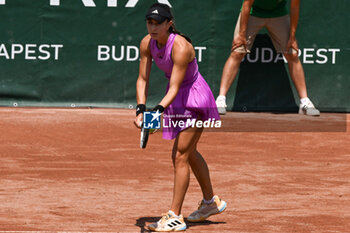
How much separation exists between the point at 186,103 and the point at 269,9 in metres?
6.40

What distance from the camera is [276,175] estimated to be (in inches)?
375

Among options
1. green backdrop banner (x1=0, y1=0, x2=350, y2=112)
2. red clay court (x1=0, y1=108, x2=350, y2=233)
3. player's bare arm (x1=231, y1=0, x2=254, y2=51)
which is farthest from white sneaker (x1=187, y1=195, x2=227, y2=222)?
green backdrop banner (x1=0, y1=0, x2=350, y2=112)

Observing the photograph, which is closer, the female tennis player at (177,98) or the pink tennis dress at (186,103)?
the female tennis player at (177,98)

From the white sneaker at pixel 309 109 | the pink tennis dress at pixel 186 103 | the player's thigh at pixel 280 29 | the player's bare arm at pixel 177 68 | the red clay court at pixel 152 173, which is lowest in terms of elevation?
the white sneaker at pixel 309 109

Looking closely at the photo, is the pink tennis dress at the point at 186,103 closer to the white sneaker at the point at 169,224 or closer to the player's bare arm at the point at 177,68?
the player's bare arm at the point at 177,68

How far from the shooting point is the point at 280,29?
12992mm

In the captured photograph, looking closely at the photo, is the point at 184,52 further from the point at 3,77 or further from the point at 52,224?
the point at 3,77

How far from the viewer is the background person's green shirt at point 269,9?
1282 cm

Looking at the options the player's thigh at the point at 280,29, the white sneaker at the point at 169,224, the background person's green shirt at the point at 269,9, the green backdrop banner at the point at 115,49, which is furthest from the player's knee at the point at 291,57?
the white sneaker at the point at 169,224

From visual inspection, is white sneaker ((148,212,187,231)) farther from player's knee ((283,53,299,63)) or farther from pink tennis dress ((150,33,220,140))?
player's knee ((283,53,299,63))

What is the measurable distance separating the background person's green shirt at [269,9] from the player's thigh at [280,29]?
3.0 inches

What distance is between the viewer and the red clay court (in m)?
7.18

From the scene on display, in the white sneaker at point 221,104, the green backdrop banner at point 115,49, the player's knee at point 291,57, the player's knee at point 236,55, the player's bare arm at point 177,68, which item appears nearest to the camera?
the player's bare arm at point 177,68

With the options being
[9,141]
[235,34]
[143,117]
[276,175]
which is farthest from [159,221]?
[235,34]
